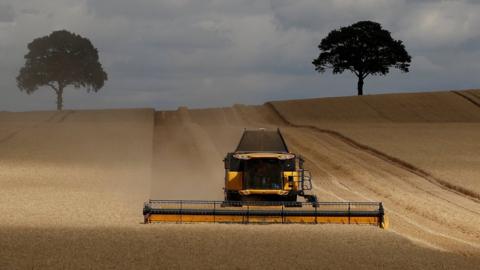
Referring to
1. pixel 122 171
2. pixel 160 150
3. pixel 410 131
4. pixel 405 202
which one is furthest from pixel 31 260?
pixel 410 131

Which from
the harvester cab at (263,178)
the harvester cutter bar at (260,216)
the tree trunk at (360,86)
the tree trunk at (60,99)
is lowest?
the harvester cutter bar at (260,216)

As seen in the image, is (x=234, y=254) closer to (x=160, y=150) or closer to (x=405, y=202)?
(x=405, y=202)

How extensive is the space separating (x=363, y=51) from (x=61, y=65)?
48.5m

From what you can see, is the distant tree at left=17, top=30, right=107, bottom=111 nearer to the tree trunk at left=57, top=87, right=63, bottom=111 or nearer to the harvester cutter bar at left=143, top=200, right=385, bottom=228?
the tree trunk at left=57, top=87, right=63, bottom=111

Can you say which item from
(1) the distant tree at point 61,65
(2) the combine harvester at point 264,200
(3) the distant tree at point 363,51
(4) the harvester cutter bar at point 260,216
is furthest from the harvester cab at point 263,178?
(1) the distant tree at point 61,65

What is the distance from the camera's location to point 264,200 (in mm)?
25922

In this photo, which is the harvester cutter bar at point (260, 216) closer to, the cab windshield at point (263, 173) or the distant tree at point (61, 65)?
the cab windshield at point (263, 173)

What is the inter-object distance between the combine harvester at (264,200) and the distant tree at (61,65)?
90.1 metres

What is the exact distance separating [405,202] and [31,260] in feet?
60.5

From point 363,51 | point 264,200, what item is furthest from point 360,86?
point 264,200

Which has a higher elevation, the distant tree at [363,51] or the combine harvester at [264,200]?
the distant tree at [363,51]

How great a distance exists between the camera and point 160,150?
50.3m

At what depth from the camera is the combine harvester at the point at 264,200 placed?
2222 centimetres

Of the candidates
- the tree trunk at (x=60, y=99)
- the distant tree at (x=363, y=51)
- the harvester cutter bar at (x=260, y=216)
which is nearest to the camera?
the harvester cutter bar at (x=260, y=216)
